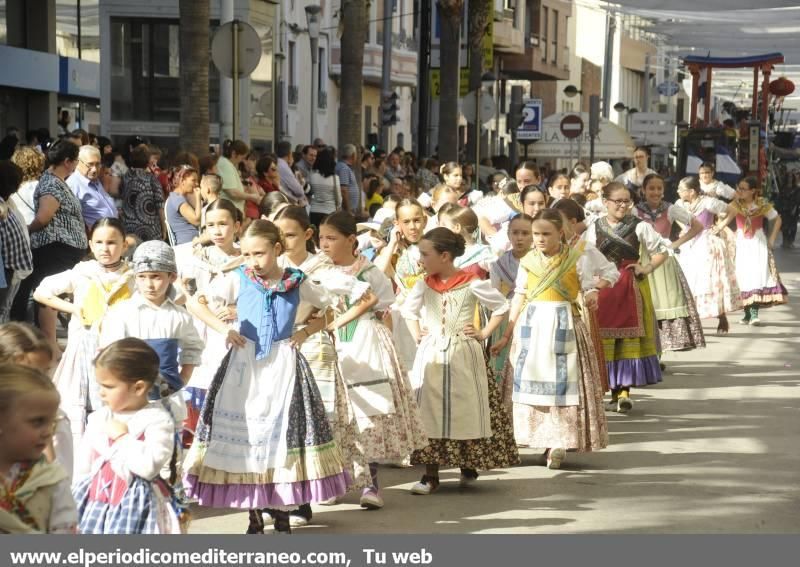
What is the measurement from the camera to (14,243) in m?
11.6

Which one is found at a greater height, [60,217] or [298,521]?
[60,217]

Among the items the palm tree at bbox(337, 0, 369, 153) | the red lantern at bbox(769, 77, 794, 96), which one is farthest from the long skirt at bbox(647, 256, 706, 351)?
the red lantern at bbox(769, 77, 794, 96)

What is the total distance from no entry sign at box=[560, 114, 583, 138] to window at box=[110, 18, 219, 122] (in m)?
7.14

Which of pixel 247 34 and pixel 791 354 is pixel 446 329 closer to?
pixel 247 34

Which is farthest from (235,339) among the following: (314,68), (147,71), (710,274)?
(314,68)

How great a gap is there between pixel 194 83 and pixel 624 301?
28.0 feet

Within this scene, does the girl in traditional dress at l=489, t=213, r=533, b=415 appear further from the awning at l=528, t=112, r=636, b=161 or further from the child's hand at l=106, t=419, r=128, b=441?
the awning at l=528, t=112, r=636, b=161

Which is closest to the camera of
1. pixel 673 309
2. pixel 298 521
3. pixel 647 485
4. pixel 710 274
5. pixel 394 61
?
pixel 298 521

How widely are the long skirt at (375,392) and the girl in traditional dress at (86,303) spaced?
3.94ft

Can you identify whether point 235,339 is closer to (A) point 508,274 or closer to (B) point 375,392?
(B) point 375,392

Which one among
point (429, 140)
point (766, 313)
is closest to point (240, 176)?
point (766, 313)

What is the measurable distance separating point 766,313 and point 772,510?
1342 centimetres

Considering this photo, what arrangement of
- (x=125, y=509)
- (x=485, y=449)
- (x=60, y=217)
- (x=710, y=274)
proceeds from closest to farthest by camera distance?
(x=125, y=509), (x=485, y=449), (x=60, y=217), (x=710, y=274)

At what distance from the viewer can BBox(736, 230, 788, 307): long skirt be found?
20281 millimetres
